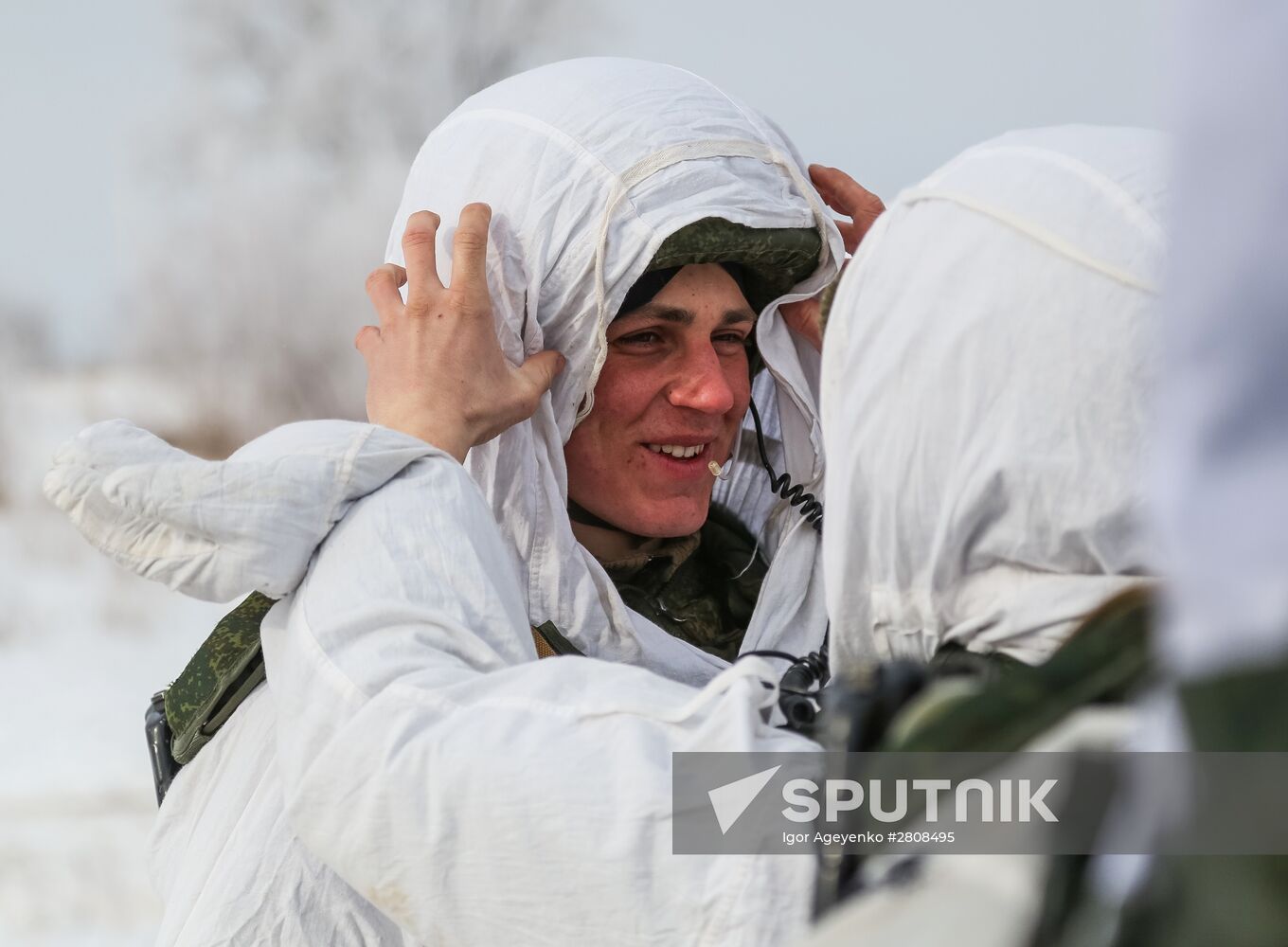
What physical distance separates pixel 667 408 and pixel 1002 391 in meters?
1.02

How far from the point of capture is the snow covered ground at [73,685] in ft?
14.6

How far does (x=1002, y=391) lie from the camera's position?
0.95 m

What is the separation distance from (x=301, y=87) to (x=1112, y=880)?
8.08m

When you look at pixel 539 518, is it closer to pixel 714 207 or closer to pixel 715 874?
pixel 714 207

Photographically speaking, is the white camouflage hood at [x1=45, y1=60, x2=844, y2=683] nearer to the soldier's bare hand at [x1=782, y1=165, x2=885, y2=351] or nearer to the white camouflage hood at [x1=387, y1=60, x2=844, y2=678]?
the white camouflage hood at [x1=387, y1=60, x2=844, y2=678]

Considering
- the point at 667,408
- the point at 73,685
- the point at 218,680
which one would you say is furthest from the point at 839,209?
the point at 73,685

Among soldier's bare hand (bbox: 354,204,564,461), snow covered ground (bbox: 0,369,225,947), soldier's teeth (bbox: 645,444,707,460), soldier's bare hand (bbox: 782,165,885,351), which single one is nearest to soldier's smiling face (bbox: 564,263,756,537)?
soldier's teeth (bbox: 645,444,707,460)

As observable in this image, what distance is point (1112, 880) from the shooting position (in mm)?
561

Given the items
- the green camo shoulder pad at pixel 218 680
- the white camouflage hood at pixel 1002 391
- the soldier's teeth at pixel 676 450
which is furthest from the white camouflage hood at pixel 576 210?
Result: the white camouflage hood at pixel 1002 391

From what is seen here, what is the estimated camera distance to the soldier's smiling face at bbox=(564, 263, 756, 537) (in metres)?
1.90

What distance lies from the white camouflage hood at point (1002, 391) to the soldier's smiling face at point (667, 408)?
0.84m

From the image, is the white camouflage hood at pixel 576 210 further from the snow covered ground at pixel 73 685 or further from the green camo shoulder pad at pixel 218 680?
the snow covered ground at pixel 73 685

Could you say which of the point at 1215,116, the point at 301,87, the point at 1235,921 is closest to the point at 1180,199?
the point at 1215,116

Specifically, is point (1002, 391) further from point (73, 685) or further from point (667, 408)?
point (73, 685)
